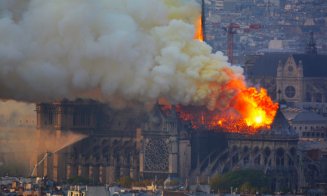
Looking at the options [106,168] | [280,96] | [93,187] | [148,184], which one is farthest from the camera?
[280,96]

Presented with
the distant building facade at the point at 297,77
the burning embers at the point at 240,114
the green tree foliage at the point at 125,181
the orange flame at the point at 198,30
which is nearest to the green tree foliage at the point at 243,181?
the burning embers at the point at 240,114

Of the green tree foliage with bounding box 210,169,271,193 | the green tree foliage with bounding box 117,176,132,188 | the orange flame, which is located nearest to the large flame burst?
the orange flame

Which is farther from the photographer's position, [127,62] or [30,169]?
[30,169]

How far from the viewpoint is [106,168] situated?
411 feet

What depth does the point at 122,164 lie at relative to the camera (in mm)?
125500

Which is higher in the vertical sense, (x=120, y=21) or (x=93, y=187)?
(x=120, y=21)

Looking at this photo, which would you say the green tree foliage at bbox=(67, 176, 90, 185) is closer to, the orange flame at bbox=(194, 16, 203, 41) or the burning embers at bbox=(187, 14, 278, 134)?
the burning embers at bbox=(187, 14, 278, 134)

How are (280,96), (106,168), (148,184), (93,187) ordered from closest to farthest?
(93,187) < (148,184) < (106,168) < (280,96)

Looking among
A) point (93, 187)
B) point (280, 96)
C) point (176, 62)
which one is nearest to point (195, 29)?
point (176, 62)

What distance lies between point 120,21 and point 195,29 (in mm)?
4154

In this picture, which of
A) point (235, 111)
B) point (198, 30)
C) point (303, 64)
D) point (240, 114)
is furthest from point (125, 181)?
point (303, 64)

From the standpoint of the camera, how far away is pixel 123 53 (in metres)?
113

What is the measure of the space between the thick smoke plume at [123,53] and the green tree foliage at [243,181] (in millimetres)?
3155

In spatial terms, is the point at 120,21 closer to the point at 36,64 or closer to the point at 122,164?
the point at 36,64
